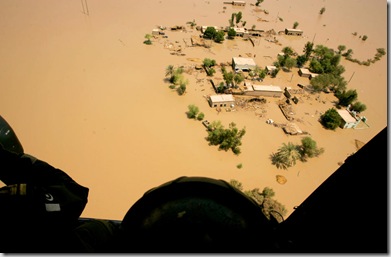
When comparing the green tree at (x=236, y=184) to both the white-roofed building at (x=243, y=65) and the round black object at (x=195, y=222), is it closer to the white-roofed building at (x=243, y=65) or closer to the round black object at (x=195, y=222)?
the round black object at (x=195, y=222)

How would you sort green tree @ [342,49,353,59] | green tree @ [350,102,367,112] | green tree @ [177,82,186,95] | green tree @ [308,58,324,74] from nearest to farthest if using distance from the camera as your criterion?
1. green tree @ [177,82,186,95]
2. green tree @ [350,102,367,112]
3. green tree @ [308,58,324,74]
4. green tree @ [342,49,353,59]

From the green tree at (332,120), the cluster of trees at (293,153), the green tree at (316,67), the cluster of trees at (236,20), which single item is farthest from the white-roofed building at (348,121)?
the cluster of trees at (236,20)

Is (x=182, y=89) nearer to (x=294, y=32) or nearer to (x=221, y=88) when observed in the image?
(x=221, y=88)

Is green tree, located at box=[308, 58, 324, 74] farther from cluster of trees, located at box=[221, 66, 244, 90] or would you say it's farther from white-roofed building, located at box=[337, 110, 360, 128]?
cluster of trees, located at box=[221, 66, 244, 90]

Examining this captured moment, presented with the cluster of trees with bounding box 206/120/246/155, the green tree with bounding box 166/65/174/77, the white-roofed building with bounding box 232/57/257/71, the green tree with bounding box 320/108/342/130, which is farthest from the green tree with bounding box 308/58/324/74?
the green tree with bounding box 166/65/174/77

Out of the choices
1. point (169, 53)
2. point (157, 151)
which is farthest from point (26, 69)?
point (157, 151)

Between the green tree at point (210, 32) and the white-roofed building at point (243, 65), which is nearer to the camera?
the white-roofed building at point (243, 65)

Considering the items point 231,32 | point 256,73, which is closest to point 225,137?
point 256,73

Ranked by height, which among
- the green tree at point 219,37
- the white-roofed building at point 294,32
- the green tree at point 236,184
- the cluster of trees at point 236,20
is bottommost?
the green tree at point 236,184
